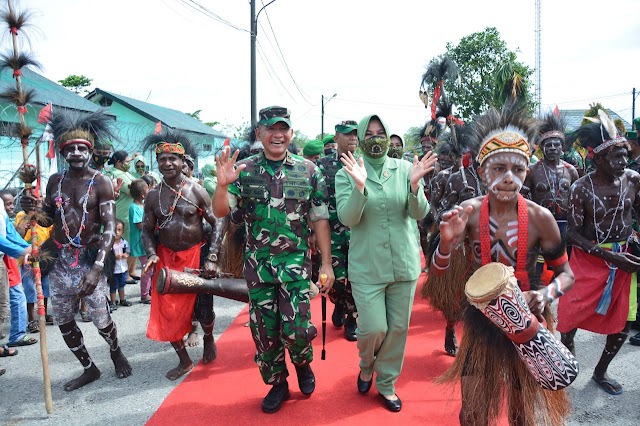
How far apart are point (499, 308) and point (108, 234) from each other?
3.25 metres

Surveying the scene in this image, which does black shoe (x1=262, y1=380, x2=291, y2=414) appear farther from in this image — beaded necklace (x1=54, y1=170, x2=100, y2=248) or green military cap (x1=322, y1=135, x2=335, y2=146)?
green military cap (x1=322, y1=135, x2=335, y2=146)

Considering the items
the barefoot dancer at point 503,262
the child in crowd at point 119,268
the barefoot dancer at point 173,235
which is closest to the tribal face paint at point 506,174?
the barefoot dancer at point 503,262

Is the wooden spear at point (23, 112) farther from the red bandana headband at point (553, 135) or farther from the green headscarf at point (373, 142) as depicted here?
the red bandana headband at point (553, 135)

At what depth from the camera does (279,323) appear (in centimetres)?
346

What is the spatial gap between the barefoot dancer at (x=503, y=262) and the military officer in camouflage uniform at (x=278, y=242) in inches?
40.9

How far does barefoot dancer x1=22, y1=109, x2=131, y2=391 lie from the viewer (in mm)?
4082

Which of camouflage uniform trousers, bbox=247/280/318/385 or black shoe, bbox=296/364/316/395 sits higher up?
camouflage uniform trousers, bbox=247/280/318/385

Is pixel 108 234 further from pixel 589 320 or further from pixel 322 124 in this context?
pixel 322 124

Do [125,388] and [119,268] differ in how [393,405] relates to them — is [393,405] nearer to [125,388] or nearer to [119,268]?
[125,388]

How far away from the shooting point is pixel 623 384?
3941 millimetres

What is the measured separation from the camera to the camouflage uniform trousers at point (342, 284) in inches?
186

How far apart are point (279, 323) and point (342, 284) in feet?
4.79

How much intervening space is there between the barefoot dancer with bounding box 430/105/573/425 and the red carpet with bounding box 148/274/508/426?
0.44 meters

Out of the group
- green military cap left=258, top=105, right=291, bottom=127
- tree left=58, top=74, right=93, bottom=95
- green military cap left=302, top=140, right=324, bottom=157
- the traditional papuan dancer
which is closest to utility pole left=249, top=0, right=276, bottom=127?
green military cap left=302, top=140, right=324, bottom=157
